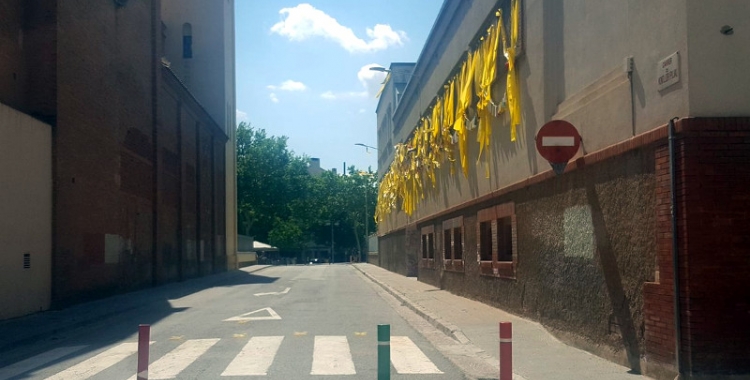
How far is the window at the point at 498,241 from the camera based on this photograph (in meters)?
16.8

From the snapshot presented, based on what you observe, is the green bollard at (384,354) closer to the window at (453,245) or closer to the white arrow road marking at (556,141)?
the white arrow road marking at (556,141)

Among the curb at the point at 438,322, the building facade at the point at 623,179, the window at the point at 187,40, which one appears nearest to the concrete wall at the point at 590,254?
the building facade at the point at 623,179

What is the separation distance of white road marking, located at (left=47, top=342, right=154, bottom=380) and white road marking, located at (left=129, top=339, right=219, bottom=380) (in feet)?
2.37

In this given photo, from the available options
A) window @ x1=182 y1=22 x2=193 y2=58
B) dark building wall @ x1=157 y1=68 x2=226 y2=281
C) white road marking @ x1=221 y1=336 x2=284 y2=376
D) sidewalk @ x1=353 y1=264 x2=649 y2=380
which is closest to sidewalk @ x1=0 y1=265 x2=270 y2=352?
white road marking @ x1=221 y1=336 x2=284 y2=376

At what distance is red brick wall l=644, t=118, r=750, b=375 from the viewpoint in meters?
8.34

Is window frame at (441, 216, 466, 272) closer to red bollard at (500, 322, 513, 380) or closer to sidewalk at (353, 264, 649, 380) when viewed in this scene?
sidewalk at (353, 264, 649, 380)

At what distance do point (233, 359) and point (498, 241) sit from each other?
8246 millimetres

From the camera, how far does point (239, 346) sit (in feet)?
43.3

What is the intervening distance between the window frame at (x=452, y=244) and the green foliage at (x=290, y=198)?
196 ft

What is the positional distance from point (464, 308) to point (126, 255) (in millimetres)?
14622

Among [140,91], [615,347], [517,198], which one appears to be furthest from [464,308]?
[140,91]

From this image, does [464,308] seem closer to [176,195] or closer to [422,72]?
[422,72]

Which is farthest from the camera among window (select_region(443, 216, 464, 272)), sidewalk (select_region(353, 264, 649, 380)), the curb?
window (select_region(443, 216, 464, 272))

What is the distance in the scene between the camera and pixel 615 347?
10367mm
